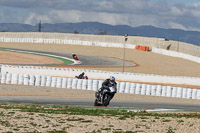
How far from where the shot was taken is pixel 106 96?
870 inches

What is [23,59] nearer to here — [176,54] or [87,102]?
[176,54]

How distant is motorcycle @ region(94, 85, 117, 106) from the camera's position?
21.8 metres

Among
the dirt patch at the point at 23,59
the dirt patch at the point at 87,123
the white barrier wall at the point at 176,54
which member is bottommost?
the dirt patch at the point at 87,123

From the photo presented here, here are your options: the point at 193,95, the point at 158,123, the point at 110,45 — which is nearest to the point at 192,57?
the point at 110,45

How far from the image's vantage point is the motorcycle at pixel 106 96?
21812 millimetres

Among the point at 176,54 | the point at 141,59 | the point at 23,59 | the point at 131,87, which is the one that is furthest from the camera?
the point at 176,54

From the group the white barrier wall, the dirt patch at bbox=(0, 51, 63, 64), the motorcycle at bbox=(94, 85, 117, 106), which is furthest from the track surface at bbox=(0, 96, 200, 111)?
the white barrier wall

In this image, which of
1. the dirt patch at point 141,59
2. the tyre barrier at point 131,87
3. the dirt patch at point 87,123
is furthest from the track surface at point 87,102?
the dirt patch at point 141,59

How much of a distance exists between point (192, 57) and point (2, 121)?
52.5 m

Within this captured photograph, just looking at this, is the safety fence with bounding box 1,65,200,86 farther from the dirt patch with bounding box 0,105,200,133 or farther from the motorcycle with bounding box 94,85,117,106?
the dirt patch with bounding box 0,105,200,133

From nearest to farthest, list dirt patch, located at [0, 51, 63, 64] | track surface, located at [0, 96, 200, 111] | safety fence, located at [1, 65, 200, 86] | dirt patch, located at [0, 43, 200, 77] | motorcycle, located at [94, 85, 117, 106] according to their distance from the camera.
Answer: motorcycle, located at [94, 85, 117, 106], track surface, located at [0, 96, 200, 111], safety fence, located at [1, 65, 200, 86], dirt patch, located at [0, 43, 200, 77], dirt patch, located at [0, 51, 63, 64]

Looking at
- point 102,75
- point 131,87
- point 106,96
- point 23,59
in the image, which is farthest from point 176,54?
point 106,96

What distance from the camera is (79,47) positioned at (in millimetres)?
79875

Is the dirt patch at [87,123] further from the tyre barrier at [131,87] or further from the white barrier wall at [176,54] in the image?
the white barrier wall at [176,54]
